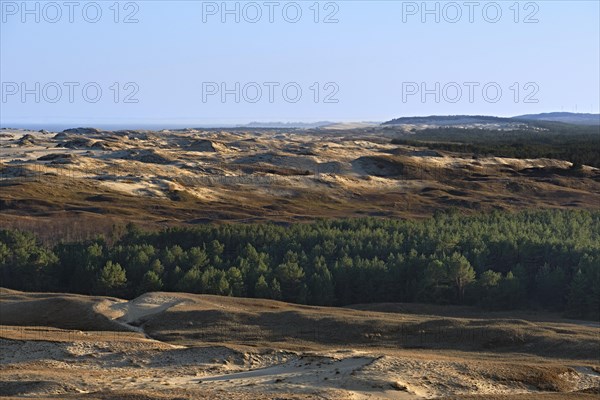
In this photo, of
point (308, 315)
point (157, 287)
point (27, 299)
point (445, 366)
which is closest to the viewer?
point (445, 366)

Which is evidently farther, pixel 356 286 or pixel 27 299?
pixel 356 286

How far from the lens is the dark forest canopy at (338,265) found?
42438 millimetres

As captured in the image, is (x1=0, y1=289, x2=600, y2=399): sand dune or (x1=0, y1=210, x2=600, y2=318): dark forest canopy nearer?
(x1=0, y1=289, x2=600, y2=399): sand dune

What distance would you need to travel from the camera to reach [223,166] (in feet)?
338

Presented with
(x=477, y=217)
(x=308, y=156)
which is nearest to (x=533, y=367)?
(x=477, y=217)

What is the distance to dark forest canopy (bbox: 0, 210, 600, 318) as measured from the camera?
139ft

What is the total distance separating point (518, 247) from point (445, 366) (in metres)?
24.6

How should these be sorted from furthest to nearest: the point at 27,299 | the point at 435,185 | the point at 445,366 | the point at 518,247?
the point at 435,185 < the point at 518,247 < the point at 27,299 < the point at 445,366

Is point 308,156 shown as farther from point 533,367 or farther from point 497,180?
point 533,367

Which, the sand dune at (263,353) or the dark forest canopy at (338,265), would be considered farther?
the dark forest canopy at (338,265)

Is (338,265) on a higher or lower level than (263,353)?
higher

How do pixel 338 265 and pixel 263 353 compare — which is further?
pixel 338 265

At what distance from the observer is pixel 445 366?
82.6 feet

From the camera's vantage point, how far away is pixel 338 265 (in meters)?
44.9
